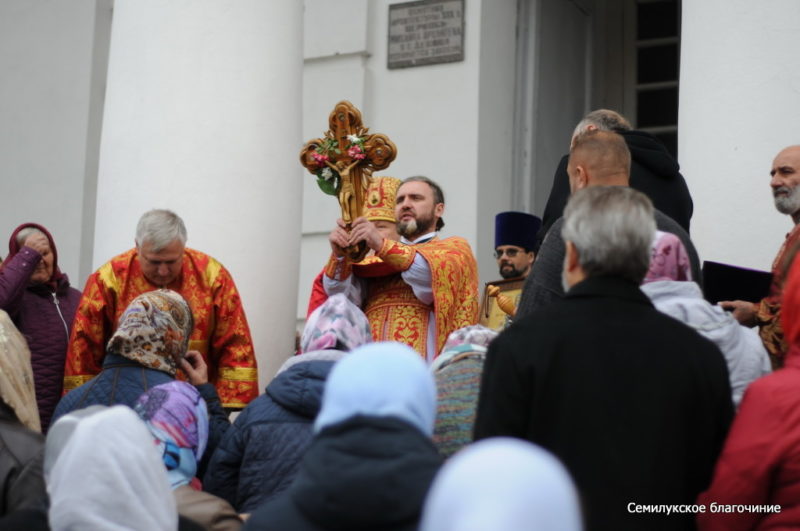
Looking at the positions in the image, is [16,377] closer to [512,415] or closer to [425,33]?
[512,415]

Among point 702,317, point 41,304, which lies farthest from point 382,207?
point 702,317

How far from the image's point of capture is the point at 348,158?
688 centimetres

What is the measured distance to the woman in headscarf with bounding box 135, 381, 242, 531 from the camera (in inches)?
181

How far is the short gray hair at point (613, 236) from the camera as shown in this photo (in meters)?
3.98

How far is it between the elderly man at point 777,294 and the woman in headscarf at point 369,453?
2357 millimetres

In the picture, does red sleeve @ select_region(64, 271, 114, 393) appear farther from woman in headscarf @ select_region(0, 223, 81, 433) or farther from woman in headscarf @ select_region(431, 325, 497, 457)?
woman in headscarf @ select_region(431, 325, 497, 457)

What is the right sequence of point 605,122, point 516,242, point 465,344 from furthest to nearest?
point 516,242, point 605,122, point 465,344

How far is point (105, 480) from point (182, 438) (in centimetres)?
101

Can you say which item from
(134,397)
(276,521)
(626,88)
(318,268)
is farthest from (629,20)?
(276,521)

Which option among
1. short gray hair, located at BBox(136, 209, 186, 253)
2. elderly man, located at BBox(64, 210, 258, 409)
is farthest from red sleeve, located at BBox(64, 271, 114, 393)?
short gray hair, located at BBox(136, 209, 186, 253)

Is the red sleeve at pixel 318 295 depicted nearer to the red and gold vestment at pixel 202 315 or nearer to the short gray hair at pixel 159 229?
the red and gold vestment at pixel 202 315

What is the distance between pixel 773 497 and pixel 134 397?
7.87ft

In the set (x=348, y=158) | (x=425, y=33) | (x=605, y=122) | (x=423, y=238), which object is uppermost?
(x=425, y=33)

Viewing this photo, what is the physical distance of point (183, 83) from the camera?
7734mm
